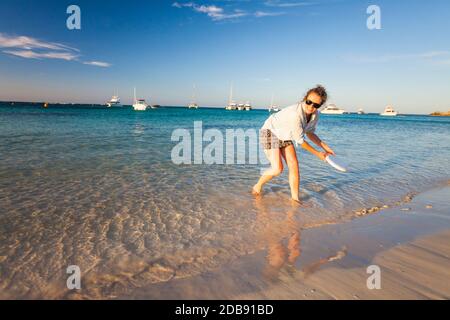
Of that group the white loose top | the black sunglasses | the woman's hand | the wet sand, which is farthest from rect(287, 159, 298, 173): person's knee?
the wet sand

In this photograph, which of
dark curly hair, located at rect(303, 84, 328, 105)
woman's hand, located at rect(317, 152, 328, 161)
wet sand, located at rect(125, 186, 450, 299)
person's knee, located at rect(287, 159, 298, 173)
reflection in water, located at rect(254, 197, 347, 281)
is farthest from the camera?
person's knee, located at rect(287, 159, 298, 173)

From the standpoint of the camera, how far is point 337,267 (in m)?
2.96

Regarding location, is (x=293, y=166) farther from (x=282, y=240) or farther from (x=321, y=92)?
(x=282, y=240)

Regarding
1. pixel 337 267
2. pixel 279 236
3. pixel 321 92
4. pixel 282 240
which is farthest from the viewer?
pixel 321 92

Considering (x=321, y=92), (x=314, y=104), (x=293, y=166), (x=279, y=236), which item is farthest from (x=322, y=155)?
(x=279, y=236)

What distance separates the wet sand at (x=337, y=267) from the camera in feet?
8.28

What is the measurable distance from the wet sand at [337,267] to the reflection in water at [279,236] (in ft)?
0.04

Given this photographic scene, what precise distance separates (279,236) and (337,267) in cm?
97

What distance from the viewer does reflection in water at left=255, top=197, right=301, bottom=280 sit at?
9.87 ft

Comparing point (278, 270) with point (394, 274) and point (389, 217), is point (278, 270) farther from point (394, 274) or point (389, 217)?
point (389, 217)

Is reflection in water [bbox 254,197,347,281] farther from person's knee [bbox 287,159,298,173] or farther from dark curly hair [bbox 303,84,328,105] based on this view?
dark curly hair [bbox 303,84,328,105]

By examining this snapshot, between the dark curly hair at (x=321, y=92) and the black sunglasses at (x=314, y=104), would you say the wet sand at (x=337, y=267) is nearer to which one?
the black sunglasses at (x=314, y=104)

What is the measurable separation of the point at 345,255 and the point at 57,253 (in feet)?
11.4

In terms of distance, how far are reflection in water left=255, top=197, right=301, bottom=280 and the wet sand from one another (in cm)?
1
